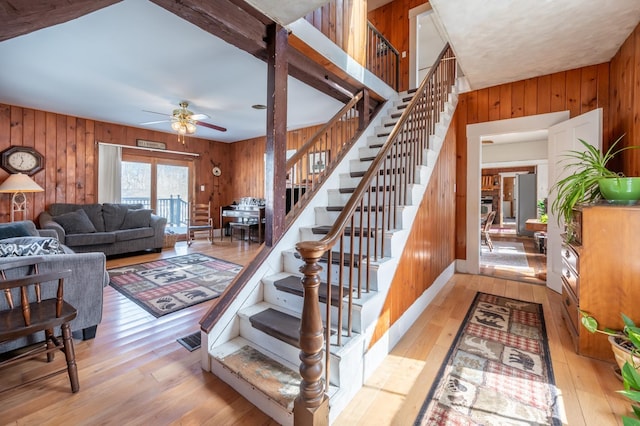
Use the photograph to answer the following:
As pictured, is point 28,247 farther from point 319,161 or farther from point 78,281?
point 319,161

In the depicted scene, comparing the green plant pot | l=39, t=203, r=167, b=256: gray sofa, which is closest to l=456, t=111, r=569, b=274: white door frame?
the green plant pot

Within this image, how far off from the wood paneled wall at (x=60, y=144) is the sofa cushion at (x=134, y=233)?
53.7 inches

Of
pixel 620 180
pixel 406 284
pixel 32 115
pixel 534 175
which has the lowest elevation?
pixel 406 284

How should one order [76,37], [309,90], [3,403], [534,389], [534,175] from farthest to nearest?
1. [534,175]
2. [309,90]
3. [76,37]
4. [534,389]
5. [3,403]

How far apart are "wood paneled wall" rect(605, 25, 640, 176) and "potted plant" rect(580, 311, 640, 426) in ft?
5.31

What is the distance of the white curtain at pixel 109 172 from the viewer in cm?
570

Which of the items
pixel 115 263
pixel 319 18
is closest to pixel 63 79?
pixel 115 263

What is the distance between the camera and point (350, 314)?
1653mm

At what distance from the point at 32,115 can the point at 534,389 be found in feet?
25.1

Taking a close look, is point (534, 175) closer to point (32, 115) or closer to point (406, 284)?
point (406, 284)

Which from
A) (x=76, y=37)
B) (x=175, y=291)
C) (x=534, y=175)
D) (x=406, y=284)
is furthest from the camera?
(x=534, y=175)

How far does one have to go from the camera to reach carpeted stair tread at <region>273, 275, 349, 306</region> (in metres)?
1.87

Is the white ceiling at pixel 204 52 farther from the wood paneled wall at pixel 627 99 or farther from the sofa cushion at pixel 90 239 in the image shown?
the sofa cushion at pixel 90 239

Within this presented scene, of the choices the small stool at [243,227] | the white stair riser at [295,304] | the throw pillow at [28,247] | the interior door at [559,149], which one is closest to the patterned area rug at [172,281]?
the throw pillow at [28,247]
